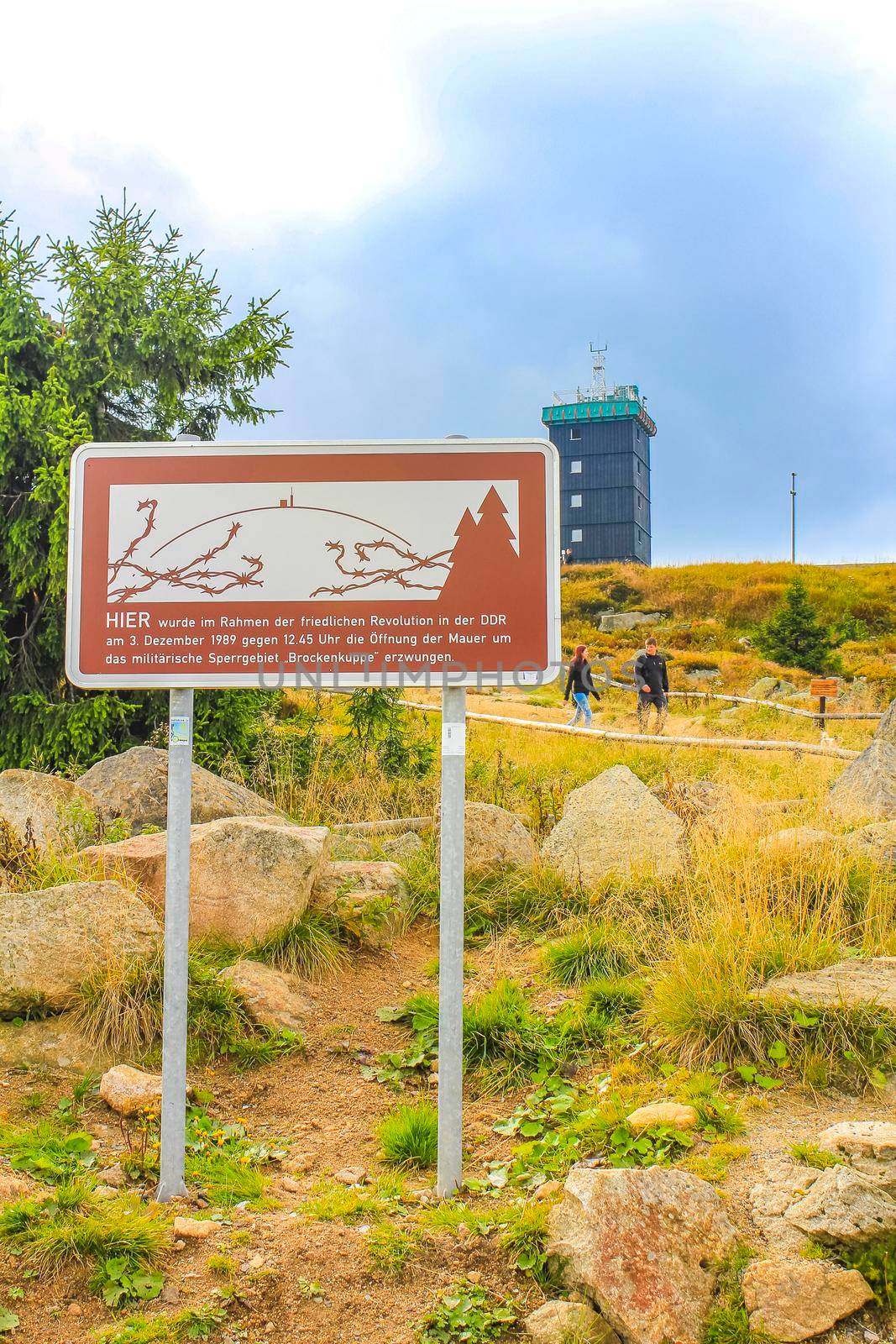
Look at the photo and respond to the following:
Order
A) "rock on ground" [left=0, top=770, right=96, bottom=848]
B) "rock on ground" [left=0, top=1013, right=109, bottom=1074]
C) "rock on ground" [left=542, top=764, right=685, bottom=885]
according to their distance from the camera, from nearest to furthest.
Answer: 1. "rock on ground" [left=0, top=1013, right=109, bottom=1074]
2. "rock on ground" [left=0, top=770, right=96, bottom=848]
3. "rock on ground" [left=542, top=764, right=685, bottom=885]

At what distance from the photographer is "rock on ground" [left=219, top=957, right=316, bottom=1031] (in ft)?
17.6

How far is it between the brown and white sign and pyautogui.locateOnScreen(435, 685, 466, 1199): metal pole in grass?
0.86 ft

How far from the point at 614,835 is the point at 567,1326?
14.2 ft

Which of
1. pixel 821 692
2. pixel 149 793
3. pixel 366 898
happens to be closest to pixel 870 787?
pixel 366 898

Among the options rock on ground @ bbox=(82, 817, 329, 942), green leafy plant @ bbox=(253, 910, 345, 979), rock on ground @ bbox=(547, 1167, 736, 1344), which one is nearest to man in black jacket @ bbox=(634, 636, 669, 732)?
green leafy plant @ bbox=(253, 910, 345, 979)

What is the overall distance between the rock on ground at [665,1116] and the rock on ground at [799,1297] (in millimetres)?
915

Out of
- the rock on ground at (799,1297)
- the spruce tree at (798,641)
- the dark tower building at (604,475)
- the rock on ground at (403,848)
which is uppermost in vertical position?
the dark tower building at (604,475)

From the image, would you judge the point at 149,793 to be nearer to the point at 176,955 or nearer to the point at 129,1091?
the point at 129,1091

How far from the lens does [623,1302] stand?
3115 mm

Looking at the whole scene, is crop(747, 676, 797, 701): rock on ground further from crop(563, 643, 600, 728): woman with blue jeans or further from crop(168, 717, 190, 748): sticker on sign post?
crop(168, 717, 190, 748): sticker on sign post

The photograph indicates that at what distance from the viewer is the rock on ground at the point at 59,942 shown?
5.00 m

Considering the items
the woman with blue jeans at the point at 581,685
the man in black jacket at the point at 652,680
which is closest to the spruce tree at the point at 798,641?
the man in black jacket at the point at 652,680

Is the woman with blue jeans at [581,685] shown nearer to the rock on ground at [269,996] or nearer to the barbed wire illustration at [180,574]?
the rock on ground at [269,996]

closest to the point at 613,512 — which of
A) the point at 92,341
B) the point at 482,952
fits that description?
the point at 92,341
